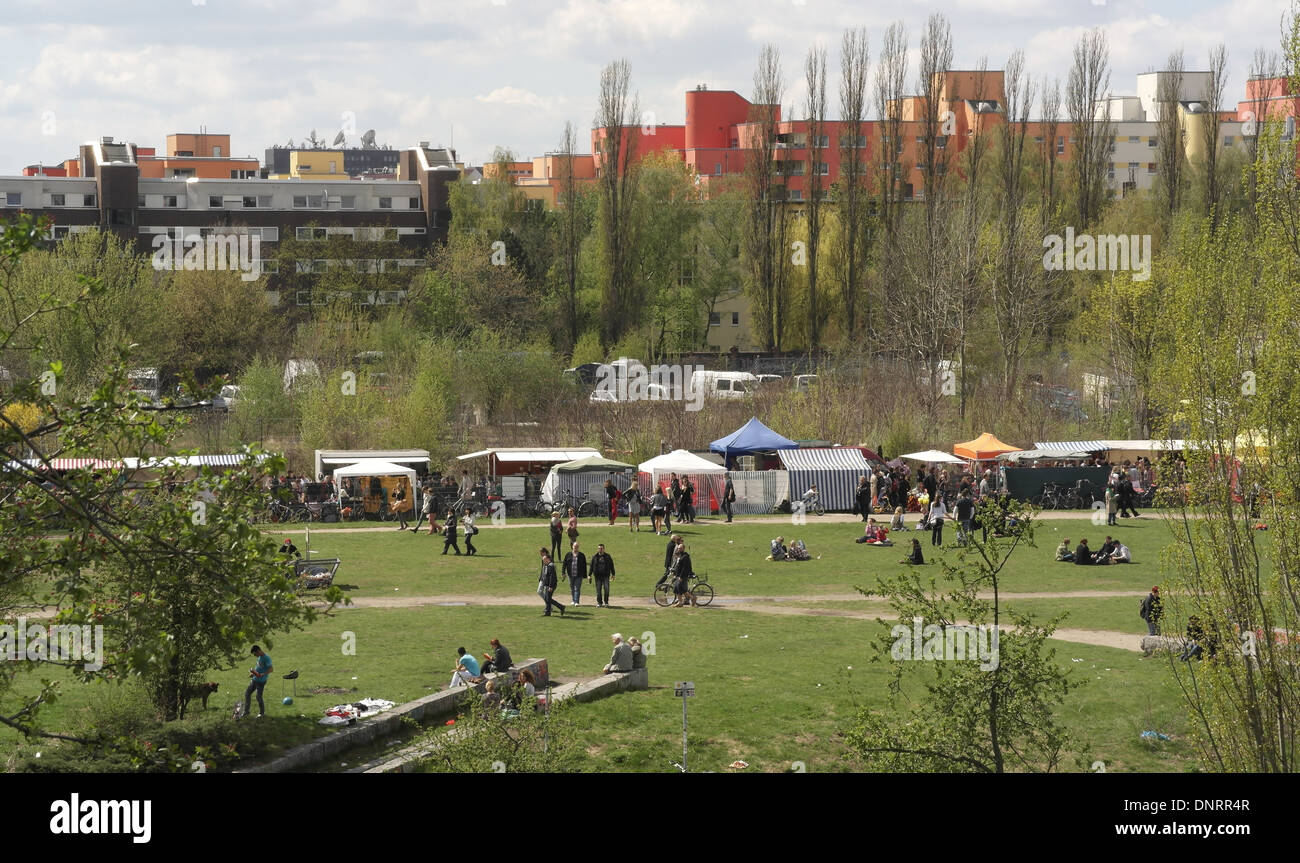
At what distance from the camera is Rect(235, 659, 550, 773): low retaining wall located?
15.9 meters

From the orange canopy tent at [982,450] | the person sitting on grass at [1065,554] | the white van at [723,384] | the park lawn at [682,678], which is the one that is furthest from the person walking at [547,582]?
the white van at [723,384]

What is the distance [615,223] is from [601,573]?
2028 inches

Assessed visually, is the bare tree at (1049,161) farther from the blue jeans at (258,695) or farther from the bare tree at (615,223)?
the blue jeans at (258,695)

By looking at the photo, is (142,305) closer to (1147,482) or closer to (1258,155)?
(1147,482)

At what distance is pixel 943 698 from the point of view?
1230 cm

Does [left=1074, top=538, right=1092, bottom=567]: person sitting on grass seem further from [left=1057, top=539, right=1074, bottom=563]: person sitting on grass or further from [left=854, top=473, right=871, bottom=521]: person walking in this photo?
[left=854, top=473, right=871, bottom=521]: person walking

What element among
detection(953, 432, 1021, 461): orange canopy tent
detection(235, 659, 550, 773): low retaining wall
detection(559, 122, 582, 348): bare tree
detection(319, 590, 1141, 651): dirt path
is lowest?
detection(235, 659, 550, 773): low retaining wall

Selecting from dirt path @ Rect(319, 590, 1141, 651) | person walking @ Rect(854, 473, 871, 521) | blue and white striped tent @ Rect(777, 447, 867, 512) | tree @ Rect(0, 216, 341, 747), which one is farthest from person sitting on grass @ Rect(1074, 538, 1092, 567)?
tree @ Rect(0, 216, 341, 747)

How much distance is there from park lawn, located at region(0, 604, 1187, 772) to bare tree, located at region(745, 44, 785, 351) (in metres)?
49.0

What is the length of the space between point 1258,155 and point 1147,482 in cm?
3022

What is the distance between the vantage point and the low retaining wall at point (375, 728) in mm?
15883

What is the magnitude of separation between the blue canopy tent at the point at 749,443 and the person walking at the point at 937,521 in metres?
8.59

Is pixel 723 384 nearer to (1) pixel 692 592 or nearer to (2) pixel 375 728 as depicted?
(1) pixel 692 592
